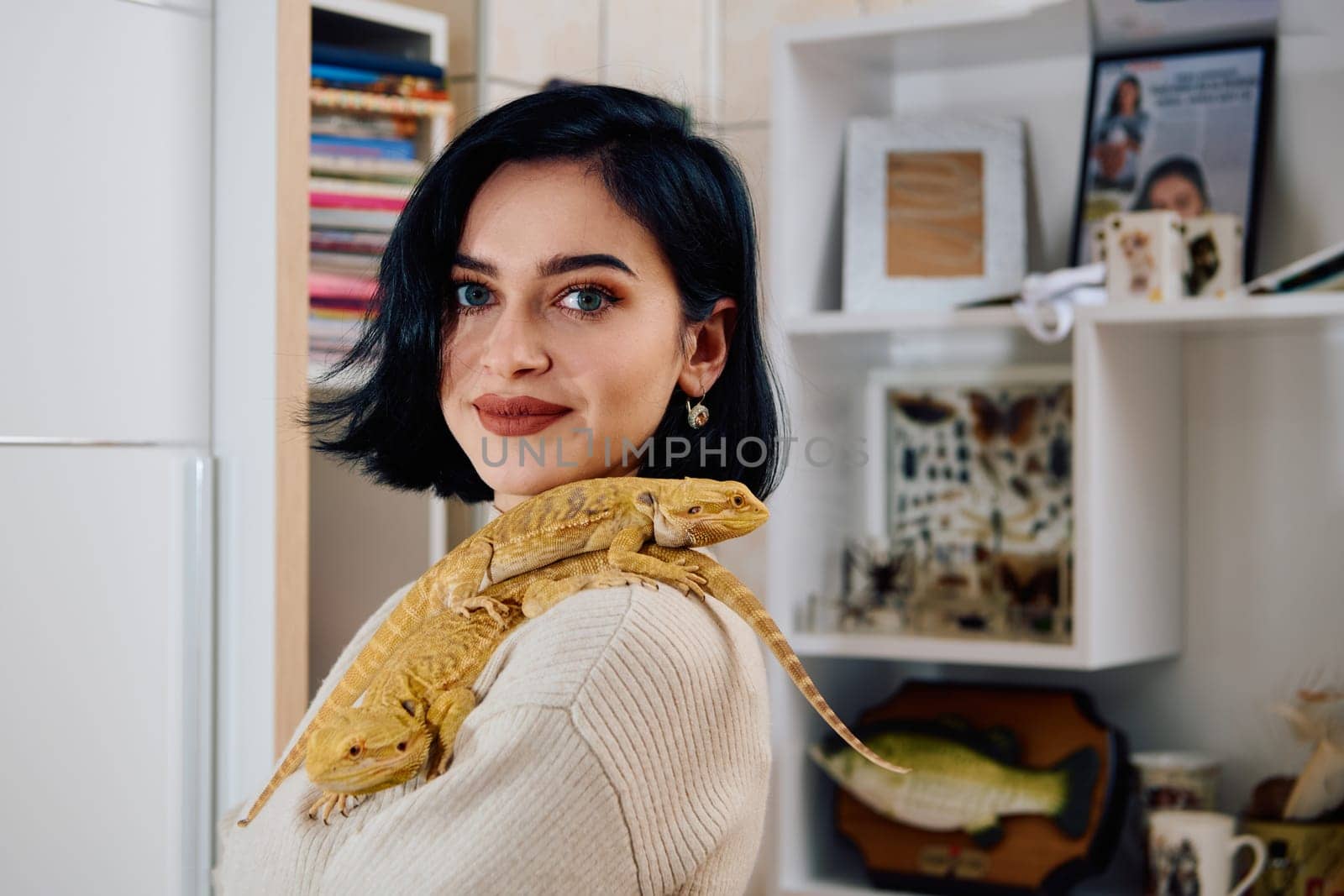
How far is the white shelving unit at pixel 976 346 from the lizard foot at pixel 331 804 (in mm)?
1212

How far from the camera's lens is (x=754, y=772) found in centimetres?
73

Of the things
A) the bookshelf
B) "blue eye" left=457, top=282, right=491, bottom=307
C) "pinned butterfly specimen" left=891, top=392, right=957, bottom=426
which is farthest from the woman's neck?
"pinned butterfly specimen" left=891, top=392, right=957, bottom=426

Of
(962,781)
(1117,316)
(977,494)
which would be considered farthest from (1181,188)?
(962,781)

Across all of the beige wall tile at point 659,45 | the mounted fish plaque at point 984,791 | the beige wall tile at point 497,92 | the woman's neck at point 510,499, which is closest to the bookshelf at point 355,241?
the beige wall tile at point 497,92

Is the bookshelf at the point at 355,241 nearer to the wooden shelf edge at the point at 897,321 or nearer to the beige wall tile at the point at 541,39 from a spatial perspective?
the beige wall tile at the point at 541,39

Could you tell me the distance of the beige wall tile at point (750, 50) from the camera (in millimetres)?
2281

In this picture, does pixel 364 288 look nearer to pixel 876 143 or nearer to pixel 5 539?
pixel 5 539

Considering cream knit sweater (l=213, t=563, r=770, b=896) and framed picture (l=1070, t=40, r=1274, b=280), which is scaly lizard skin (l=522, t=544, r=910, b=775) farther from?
framed picture (l=1070, t=40, r=1274, b=280)

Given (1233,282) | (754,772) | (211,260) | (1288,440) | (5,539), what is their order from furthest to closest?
1. (1288,440)
2. (1233,282)
3. (211,260)
4. (5,539)
5. (754,772)

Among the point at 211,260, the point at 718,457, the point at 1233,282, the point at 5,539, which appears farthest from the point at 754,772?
the point at 1233,282

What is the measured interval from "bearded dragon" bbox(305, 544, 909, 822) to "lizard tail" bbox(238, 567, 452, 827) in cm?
2

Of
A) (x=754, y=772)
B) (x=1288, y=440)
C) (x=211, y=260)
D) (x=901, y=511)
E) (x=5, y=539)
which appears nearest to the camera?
(x=754, y=772)

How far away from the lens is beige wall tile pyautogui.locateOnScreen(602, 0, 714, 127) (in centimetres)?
212

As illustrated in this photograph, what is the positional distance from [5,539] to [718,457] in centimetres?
87
